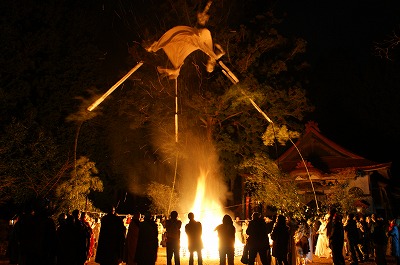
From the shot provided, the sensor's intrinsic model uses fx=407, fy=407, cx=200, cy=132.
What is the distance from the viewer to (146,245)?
8414mm

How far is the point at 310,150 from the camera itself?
25.5 meters

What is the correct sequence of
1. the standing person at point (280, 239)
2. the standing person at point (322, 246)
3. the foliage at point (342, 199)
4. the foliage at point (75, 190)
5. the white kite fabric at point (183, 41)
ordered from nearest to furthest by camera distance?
the standing person at point (280, 239) → the white kite fabric at point (183, 41) → the standing person at point (322, 246) → the foliage at point (75, 190) → the foliage at point (342, 199)

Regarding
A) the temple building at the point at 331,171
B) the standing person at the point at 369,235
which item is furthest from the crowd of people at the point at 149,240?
the temple building at the point at 331,171

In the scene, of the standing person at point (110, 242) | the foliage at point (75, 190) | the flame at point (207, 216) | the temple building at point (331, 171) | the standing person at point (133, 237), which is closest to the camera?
the standing person at point (110, 242)

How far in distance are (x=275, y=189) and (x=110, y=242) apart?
10.1 m

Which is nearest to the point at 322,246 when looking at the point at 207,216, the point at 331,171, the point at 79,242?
the point at 207,216

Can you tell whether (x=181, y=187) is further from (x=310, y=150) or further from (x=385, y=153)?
(x=385, y=153)

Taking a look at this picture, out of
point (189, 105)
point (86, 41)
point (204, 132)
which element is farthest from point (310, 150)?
point (86, 41)

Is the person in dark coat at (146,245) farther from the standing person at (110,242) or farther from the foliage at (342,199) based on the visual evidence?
the foliage at (342,199)

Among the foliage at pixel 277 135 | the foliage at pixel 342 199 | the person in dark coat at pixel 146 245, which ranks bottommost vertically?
the person in dark coat at pixel 146 245

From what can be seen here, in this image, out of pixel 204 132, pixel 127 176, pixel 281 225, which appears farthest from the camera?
pixel 127 176

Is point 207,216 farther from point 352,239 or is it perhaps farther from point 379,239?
point 379,239

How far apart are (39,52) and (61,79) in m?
1.97

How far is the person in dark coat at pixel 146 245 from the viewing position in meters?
→ 8.38
